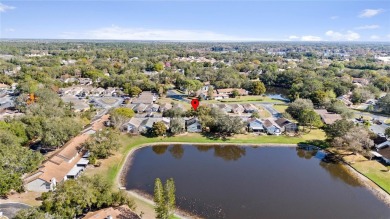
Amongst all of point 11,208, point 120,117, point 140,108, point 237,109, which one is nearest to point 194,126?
point 120,117

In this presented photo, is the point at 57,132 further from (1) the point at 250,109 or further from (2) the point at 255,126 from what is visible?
(1) the point at 250,109

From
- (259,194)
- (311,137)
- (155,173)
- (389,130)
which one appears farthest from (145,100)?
(389,130)

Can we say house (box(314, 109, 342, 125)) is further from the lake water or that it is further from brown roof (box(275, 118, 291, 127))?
the lake water

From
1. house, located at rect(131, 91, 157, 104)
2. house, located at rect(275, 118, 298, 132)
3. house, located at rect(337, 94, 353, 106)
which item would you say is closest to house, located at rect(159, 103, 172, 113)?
house, located at rect(131, 91, 157, 104)

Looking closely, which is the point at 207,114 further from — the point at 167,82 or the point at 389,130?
the point at 167,82

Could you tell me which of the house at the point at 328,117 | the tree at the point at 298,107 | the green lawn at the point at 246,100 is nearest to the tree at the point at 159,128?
the tree at the point at 298,107

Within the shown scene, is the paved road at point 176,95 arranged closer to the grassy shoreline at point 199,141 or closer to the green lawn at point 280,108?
the green lawn at point 280,108
